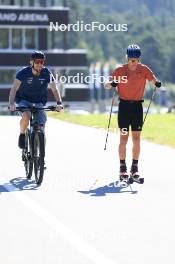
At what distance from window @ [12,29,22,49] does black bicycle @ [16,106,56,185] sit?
6701 cm

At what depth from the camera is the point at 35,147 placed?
45.1 ft

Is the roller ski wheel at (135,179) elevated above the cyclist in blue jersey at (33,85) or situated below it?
below

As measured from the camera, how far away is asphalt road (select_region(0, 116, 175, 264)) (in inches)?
322

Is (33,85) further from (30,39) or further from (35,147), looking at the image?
(30,39)

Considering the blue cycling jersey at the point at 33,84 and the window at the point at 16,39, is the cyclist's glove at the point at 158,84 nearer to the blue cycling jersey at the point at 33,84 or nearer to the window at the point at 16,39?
the blue cycling jersey at the point at 33,84

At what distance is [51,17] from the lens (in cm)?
8069

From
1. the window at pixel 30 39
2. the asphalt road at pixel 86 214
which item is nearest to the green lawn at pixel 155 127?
the asphalt road at pixel 86 214

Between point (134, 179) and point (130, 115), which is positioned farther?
point (130, 115)

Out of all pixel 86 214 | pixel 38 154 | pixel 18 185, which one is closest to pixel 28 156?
pixel 38 154

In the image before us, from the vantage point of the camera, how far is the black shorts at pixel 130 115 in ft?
45.6

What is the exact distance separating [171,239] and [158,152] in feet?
37.1

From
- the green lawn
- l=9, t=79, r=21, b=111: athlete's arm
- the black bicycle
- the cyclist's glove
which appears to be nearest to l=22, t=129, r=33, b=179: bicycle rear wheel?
the black bicycle

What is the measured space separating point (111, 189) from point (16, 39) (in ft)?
226

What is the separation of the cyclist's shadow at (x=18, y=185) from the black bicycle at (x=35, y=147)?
13 cm
